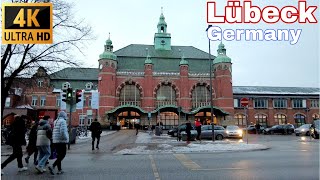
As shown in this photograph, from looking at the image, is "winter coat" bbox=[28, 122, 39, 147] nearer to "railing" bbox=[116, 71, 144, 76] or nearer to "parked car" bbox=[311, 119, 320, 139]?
"parked car" bbox=[311, 119, 320, 139]

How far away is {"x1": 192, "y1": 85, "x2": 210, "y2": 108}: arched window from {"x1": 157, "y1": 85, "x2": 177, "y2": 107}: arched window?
4334mm

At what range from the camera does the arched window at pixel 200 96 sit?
2830 inches

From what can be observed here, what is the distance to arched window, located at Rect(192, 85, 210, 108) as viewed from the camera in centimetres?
7188

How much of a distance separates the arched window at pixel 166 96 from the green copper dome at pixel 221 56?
11.9 metres

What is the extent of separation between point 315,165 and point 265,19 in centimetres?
536

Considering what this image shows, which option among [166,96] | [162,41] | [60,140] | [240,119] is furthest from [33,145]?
[162,41]

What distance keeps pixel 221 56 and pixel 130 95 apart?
2176 cm

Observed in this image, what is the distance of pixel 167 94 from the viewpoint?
7188cm

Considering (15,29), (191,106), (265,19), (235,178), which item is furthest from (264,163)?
(191,106)

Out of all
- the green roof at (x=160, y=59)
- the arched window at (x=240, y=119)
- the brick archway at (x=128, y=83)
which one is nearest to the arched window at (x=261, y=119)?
the arched window at (x=240, y=119)

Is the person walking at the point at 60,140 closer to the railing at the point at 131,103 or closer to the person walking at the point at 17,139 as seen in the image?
the person walking at the point at 17,139

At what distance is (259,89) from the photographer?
7888cm

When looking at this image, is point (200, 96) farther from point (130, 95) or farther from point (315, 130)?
point (315, 130)

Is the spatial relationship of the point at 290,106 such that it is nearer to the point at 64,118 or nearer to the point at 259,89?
the point at 259,89
